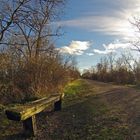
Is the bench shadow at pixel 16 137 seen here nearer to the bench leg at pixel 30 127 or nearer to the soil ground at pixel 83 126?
the soil ground at pixel 83 126

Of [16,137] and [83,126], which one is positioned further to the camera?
[83,126]

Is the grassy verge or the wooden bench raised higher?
the wooden bench

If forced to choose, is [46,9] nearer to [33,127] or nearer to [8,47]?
[8,47]

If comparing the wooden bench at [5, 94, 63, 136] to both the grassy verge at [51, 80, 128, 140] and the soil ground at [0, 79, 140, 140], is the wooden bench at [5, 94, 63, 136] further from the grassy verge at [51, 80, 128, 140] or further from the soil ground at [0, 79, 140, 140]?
the grassy verge at [51, 80, 128, 140]

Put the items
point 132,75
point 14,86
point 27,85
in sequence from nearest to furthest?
point 14,86, point 27,85, point 132,75

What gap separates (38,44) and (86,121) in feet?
43.8

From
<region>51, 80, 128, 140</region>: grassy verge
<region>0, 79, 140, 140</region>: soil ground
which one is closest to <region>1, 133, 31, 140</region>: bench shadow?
<region>0, 79, 140, 140</region>: soil ground

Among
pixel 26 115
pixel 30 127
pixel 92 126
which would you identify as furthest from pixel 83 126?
pixel 26 115

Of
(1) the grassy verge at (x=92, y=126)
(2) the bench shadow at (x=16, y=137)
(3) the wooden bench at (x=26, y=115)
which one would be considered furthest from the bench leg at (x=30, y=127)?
(1) the grassy verge at (x=92, y=126)

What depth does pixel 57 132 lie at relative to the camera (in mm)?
8594

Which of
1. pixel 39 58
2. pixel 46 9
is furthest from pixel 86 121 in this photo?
pixel 46 9

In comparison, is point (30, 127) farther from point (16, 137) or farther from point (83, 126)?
point (83, 126)

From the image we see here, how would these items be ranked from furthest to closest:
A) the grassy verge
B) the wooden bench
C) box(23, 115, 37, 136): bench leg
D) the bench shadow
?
box(23, 115, 37, 136): bench leg → the bench shadow → the grassy verge → the wooden bench

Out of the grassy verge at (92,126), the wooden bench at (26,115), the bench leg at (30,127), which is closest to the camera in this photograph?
the wooden bench at (26,115)
